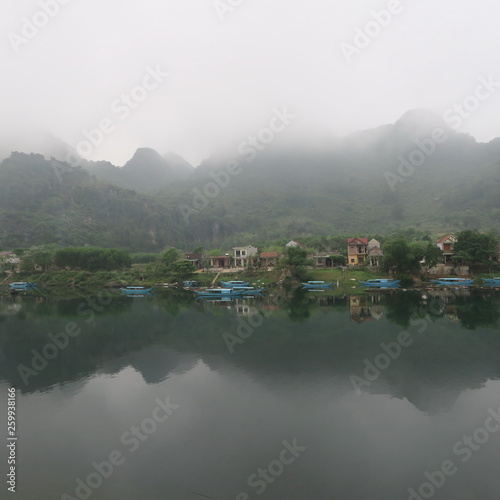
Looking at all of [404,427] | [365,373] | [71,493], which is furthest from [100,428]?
[365,373]

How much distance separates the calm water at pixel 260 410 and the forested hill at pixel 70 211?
96833 millimetres

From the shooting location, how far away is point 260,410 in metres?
13.3

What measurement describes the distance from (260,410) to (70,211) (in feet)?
457

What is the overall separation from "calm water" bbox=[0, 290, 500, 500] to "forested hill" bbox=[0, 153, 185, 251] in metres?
96.8

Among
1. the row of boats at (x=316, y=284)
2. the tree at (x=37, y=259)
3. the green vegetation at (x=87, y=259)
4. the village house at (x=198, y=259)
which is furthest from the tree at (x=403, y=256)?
the tree at (x=37, y=259)

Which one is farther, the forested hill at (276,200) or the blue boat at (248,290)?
the forested hill at (276,200)

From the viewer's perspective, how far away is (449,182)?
140500 mm

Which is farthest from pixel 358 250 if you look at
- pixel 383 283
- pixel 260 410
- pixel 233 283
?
pixel 260 410

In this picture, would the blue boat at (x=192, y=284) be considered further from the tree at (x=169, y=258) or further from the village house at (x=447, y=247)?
the village house at (x=447, y=247)

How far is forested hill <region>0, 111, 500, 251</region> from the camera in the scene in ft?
376

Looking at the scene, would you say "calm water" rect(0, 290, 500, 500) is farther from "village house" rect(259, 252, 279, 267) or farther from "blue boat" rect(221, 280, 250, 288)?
"village house" rect(259, 252, 279, 267)

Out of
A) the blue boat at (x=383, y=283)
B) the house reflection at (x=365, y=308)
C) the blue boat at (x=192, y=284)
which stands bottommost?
the blue boat at (x=192, y=284)

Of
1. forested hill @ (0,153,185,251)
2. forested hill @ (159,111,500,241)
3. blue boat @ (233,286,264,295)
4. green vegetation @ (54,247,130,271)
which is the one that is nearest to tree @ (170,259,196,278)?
blue boat @ (233,286,264,295)

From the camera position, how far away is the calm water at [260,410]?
927 centimetres
